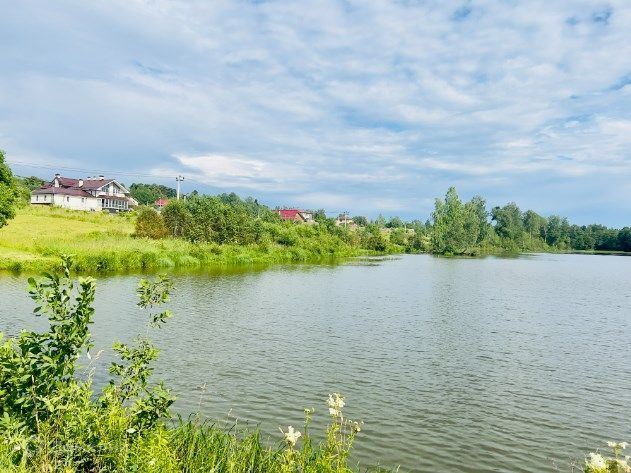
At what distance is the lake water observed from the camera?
1173 cm

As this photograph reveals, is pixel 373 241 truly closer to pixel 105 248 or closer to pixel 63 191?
pixel 63 191

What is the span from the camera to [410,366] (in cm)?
1766

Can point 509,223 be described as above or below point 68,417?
above

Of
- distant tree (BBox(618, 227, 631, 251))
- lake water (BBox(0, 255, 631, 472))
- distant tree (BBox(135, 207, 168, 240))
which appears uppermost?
distant tree (BBox(618, 227, 631, 251))

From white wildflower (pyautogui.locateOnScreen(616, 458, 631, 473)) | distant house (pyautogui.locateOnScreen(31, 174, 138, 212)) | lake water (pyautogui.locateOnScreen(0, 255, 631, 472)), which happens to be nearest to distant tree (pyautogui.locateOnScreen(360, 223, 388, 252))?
distant house (pyautogui.locateOnScreen(31, 174, 138, 212))

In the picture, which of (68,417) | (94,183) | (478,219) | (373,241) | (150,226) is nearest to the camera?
(68,417)

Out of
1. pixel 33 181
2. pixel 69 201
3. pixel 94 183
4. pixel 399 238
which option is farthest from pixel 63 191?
pixel 399 238

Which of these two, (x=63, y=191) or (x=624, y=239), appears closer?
(x=63, y=191)

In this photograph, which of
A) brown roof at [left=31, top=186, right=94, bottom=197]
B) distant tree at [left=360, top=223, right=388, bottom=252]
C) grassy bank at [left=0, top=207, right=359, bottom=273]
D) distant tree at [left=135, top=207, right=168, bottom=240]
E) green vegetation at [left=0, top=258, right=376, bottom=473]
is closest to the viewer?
green vegetation at [left=0, top=258, right=376, bottom=473]

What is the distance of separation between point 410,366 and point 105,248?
3853cm

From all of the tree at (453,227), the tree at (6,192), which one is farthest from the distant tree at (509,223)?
the tree at (6,192)

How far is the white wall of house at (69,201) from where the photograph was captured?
11169 cm

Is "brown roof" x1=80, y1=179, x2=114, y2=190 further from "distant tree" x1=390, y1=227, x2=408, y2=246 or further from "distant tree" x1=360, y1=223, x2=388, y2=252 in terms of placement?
"distant tree" x1=390, y1=227, x2=408, y2=246

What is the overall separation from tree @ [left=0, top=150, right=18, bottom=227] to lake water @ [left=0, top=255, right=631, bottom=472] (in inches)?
308
